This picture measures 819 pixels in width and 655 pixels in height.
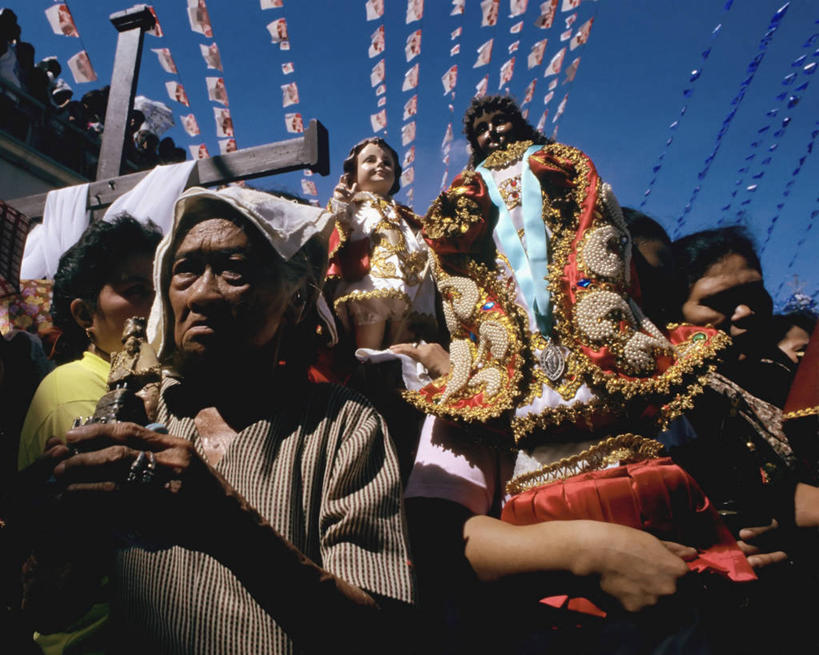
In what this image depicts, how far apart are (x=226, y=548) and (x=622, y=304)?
4.85 feet

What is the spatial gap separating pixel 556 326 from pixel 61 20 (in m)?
7.26

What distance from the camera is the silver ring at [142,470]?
1.01m


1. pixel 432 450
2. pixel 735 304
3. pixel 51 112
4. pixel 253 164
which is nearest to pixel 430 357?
pixel 432 450

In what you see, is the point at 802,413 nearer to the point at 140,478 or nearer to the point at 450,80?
the point at 140,478

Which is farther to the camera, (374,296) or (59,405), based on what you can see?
(374,296)

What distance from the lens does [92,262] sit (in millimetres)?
2289

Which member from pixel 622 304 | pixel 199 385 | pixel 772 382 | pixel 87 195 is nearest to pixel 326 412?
pixel 199 385

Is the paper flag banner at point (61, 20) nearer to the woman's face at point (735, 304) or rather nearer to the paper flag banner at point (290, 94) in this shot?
the paper flag banner at point (290, 94)

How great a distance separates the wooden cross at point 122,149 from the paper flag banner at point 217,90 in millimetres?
2658

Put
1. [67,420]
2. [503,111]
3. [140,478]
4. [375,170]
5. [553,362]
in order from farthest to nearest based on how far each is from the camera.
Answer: [375,170] → [503,111] → [553,362] → [67,420] → [140,478]

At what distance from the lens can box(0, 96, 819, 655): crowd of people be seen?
1.19m

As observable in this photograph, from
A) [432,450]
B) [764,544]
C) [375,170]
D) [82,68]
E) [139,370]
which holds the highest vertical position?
[82,68]

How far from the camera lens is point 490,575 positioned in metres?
1.61

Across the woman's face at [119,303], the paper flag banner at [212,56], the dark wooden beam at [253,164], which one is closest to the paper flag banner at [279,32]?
the paper flag banner at [212,56]
